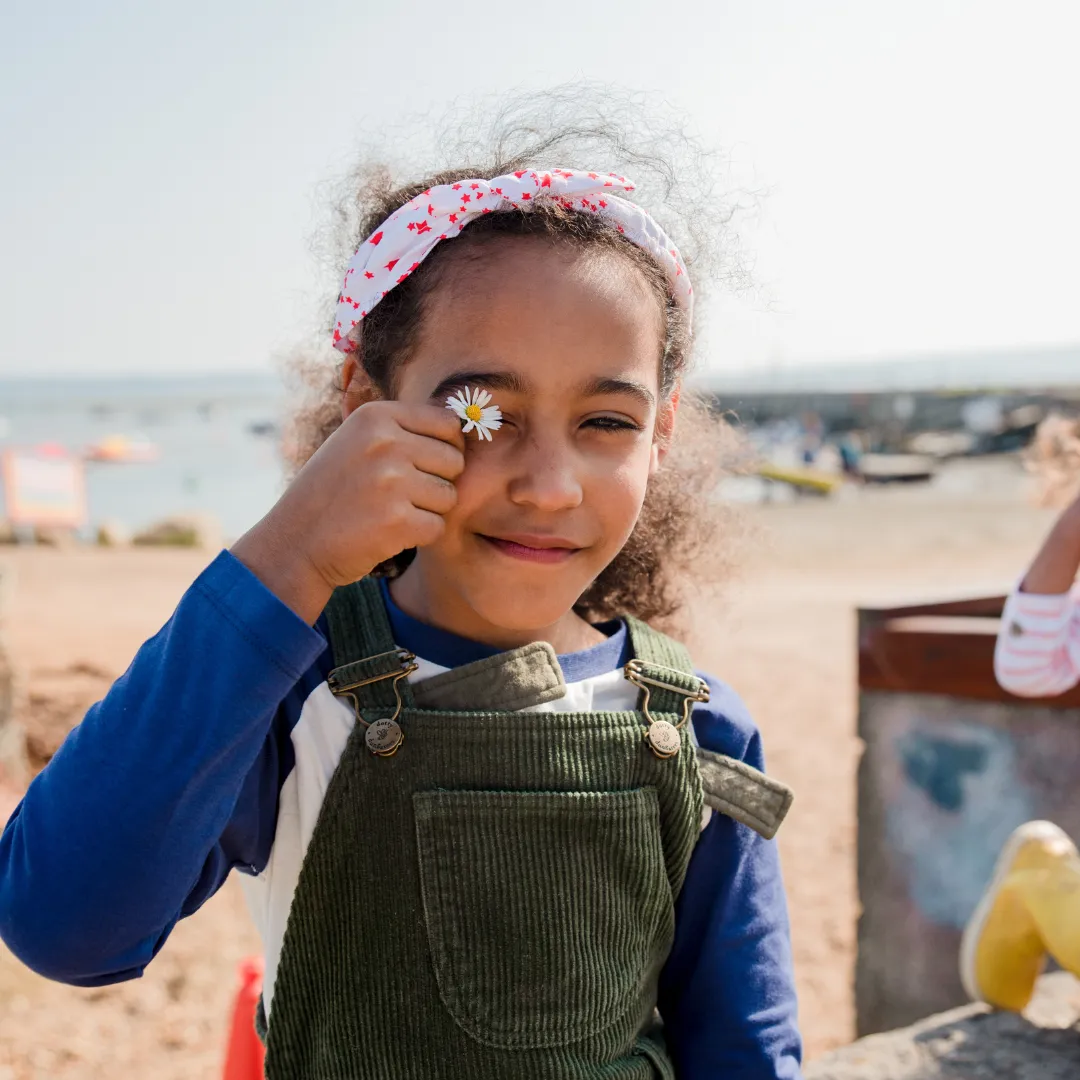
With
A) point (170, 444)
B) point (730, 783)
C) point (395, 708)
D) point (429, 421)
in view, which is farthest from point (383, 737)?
point (170, 444)

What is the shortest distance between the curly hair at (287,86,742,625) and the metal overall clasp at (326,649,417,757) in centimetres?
33

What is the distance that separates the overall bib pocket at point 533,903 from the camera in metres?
1.38

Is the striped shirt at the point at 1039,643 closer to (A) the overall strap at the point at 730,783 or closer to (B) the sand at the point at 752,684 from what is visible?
(B) the sand at the point at 752,684

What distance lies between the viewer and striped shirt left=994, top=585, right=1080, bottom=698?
8.56 ft

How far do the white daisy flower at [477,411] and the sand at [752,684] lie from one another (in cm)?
106

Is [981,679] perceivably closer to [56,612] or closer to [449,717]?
[449,717]

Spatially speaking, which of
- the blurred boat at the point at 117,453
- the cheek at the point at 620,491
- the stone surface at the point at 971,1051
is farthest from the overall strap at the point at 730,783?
the blurred boat at the point at 117,453

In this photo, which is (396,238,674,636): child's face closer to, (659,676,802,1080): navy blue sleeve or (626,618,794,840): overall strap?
(626,618,794,840): overall strap

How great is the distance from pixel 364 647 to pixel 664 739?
16.4 inches

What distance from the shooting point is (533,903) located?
141 cm

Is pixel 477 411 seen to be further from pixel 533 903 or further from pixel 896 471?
pixel 896 471

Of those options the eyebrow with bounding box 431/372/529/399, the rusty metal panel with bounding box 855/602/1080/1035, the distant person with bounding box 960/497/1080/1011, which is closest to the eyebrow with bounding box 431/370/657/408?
the eyebrow with bounding box 431/372/529/399

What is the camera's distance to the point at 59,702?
5.66m

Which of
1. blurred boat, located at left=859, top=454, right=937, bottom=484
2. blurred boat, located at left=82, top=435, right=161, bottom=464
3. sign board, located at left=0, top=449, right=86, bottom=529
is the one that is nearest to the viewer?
sign board, located at left=0, top=449, right=86, bottom=529
